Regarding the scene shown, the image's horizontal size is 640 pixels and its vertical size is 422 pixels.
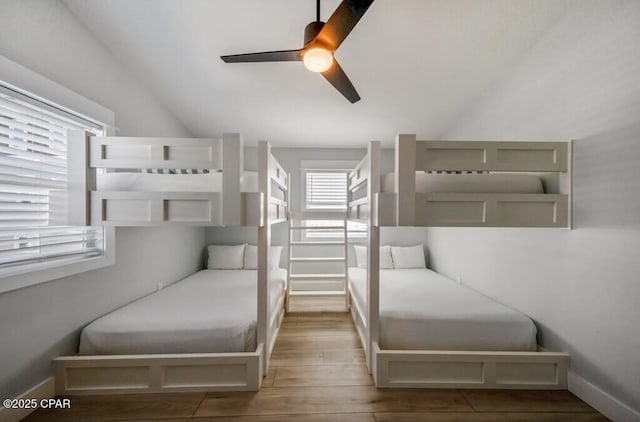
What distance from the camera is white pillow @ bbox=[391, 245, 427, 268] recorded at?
3451 millimetres

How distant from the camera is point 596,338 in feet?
4.71

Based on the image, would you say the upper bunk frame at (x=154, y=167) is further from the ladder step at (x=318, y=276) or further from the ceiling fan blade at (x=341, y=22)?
the ladder step at (x=318, y=276)

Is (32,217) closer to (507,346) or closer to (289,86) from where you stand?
(289,86)

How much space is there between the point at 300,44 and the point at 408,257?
9.26ft

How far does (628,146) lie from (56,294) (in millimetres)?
A: 3244

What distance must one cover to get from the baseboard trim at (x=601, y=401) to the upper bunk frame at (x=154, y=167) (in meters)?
2.22

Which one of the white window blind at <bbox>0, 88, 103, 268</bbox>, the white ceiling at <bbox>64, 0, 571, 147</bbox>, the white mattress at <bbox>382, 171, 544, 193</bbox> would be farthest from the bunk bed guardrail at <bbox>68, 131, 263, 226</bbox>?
the white mattress at <bbox>382, 171, 544, 193</bbox>

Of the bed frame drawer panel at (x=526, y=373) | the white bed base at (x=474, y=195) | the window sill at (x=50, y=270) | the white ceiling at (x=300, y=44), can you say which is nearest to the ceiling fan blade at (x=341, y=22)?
the white ceiling at (x=300, y=44)

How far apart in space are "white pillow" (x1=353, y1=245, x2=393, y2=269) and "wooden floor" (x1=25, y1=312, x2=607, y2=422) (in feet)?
5.63

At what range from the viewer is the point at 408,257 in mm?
3498

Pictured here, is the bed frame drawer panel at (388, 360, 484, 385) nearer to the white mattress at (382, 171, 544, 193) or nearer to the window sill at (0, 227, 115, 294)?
the white mattress at (382, 171, 544, 193)

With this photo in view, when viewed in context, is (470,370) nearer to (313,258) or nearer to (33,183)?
(313,258)

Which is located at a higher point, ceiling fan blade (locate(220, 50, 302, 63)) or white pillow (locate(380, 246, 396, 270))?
ceiling fan blade (locate(220, 50, 302, 63))

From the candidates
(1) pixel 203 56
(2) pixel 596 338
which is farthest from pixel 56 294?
(2) pixel 596 338
